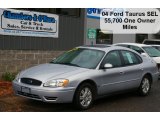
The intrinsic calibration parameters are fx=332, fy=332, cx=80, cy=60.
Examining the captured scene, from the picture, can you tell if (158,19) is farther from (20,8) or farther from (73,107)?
(73,107)

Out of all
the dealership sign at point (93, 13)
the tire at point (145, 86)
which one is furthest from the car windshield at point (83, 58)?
the dealership sign at point (93, 13)

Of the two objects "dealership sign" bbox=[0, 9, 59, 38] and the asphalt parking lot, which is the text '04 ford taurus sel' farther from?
"dealership sign" bbox=[0, 9, 59, 38]

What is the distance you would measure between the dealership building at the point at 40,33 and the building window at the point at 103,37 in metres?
0.62

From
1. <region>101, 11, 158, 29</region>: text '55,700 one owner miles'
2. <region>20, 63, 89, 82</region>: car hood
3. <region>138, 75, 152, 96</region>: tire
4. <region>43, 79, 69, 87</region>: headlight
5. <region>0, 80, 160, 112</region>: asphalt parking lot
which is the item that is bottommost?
<region>0, 80, 160, 112</region>: asphalt parking lot

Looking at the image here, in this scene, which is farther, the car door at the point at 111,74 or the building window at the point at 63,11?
the building window at the point at 63,11

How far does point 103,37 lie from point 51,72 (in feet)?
36.1

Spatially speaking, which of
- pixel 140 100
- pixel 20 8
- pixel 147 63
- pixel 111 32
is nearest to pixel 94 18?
pixel 111 32

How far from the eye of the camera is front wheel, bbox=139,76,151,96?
32.4 ft

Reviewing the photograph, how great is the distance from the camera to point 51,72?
7.76 meters

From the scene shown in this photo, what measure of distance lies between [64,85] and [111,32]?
40.8 ft

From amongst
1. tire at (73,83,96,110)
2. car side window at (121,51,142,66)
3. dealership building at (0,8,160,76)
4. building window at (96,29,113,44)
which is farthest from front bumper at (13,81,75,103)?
building window at (96,29,113,44)

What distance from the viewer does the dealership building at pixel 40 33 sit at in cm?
1287

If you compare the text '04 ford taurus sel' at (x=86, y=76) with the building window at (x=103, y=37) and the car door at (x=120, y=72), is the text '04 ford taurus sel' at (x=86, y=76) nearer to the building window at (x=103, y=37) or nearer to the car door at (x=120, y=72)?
the car door at (x=120, y=72)

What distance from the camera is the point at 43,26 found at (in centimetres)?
1430
